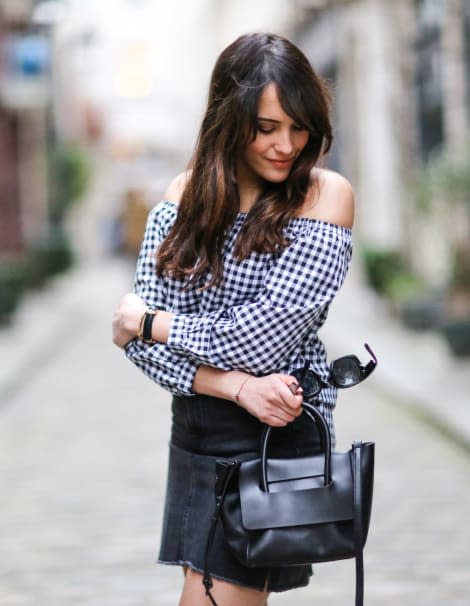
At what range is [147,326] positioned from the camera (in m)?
2.58

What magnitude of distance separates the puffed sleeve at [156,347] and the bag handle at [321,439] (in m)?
0.23

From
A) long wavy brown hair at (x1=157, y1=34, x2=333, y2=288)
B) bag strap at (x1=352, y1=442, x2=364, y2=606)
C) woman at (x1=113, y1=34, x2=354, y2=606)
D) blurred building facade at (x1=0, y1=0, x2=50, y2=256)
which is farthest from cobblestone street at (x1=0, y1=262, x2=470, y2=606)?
blurred building facade at (x1=0, y1=0, x2=50, y2=256)

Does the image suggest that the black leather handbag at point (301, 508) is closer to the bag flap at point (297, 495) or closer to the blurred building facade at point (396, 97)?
the bag flap at point (297, 495)

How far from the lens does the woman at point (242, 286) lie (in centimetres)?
246

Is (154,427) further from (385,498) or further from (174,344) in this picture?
(174,344)

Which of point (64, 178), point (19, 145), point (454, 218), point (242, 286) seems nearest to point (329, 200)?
point (242, 286)

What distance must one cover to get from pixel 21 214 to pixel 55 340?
490 inches

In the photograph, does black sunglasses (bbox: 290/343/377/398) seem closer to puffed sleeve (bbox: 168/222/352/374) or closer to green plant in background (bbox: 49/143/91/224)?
puffed sleeve (bbox: 168/222/352/374)

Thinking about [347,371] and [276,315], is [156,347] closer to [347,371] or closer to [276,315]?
[276,315]

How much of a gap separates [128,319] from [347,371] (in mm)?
514

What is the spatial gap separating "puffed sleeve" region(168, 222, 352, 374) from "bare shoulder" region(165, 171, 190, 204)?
34 cm

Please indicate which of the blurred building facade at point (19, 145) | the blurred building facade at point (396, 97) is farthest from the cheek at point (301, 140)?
the blurred building facade at point (19, 145)

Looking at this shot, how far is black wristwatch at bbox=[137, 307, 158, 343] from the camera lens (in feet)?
8.45

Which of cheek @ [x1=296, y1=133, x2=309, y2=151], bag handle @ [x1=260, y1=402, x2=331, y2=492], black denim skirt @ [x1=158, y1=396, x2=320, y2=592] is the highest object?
cheek @ [x1=296, y1=133, x2=309, y2=151]
